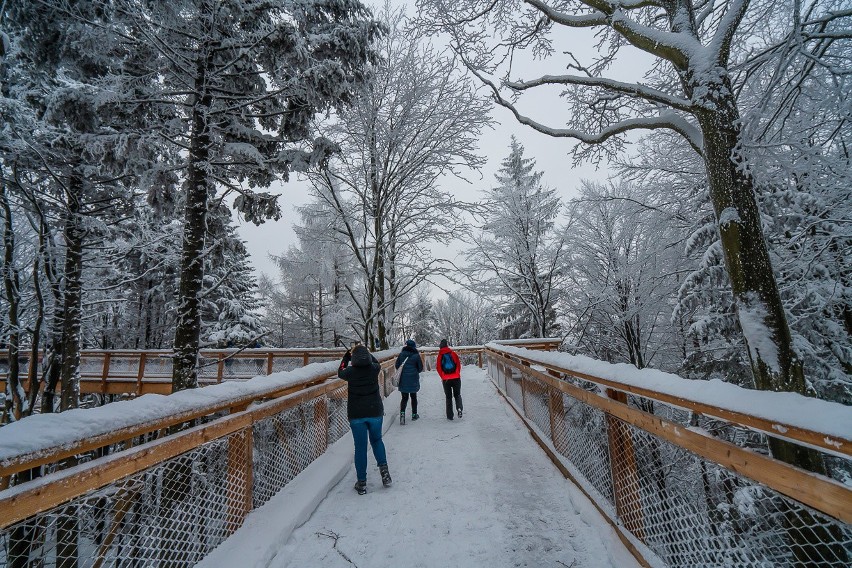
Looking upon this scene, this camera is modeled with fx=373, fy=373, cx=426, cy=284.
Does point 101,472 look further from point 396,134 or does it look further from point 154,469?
point 396,134

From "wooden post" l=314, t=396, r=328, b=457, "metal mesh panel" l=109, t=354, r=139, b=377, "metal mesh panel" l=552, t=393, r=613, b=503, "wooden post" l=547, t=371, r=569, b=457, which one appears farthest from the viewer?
"metal mesh panel" l=109, t=354, r=139, b=377

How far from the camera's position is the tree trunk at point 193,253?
6.04 metres

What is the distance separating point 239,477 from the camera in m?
3.39

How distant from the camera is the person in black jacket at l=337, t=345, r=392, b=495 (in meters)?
4.39

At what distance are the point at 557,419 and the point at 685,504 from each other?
2.64 m

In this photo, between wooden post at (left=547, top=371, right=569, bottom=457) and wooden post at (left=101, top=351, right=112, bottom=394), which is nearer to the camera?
wooden post at (left=547, top=371, right=569, bottom=457)

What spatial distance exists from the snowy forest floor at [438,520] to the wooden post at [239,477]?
0.46ft

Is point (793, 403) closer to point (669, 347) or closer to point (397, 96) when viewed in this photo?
point (397, 96)

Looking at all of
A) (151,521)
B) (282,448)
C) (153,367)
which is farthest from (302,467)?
(153,367)

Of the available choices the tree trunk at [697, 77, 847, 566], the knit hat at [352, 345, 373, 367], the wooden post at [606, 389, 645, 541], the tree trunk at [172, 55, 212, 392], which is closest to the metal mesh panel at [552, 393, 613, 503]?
the wooden post at [606, 389, 645, 541]

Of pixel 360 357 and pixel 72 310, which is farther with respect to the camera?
pixel 72 310

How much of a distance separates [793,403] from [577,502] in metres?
2.71

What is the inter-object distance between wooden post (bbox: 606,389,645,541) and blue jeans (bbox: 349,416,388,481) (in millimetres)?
2483

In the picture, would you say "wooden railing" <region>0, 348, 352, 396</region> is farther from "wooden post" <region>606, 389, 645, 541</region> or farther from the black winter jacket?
"wooden post" <region>606, 389, 645, 541</region>
